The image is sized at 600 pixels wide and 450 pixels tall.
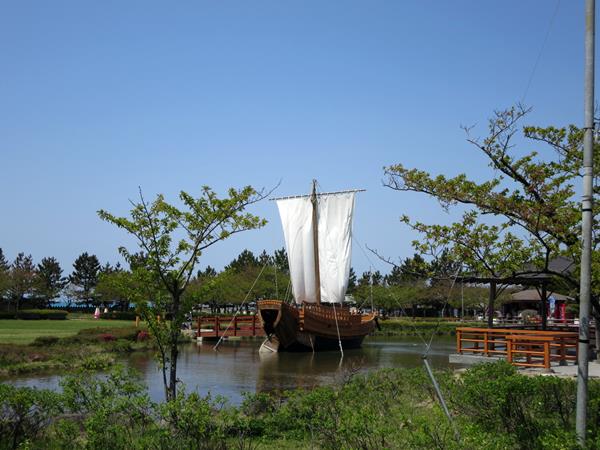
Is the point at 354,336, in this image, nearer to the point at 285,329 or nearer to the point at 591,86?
the point at 285,329

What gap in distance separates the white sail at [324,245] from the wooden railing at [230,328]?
4369 millimetres

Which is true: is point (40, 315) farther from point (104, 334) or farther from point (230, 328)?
point (104, 334)

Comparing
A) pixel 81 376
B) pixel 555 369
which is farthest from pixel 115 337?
pixel 81 376

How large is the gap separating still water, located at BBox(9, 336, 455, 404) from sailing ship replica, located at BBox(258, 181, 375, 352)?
1.35m

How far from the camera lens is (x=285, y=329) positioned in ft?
109

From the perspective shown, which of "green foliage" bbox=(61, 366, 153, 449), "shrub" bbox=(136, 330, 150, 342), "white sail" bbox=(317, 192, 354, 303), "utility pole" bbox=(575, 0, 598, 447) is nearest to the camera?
"utility pole" bbox=(575, 0, 598, 447)

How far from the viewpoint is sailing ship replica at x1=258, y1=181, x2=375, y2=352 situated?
35.7 m

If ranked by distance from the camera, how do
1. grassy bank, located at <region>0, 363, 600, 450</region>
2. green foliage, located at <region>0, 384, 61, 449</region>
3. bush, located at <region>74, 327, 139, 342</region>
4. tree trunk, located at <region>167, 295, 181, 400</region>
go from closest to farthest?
grassy bank, located at <region>0, 363, 600, 450</region>, green foliage, located at <region>0, 384, 61, 449</region>, tree trunk, located at <region>167, 295, 181, 400</region>, bush, located at <region>74, 327, 139, 342</region>

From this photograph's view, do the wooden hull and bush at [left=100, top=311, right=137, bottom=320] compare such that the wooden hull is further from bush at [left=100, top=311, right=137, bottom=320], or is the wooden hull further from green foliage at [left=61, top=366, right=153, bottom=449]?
green foliage at [left=61, top=366, right=153, bottom=449]

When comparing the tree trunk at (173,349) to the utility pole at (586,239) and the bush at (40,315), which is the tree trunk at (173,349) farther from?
the bush at (40,315)

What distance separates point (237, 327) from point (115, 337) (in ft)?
38.8

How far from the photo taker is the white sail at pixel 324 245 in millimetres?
36500

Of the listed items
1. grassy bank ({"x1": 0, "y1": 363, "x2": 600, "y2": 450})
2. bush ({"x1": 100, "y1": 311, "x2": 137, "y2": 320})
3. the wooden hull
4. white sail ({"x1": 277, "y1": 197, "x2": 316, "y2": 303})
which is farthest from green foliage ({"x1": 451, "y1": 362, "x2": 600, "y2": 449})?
bush ({"x1": 100, "y1": 311, "x2": 137, "y2": 320})

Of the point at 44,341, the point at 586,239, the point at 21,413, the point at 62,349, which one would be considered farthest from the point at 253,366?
the point at 586,239
